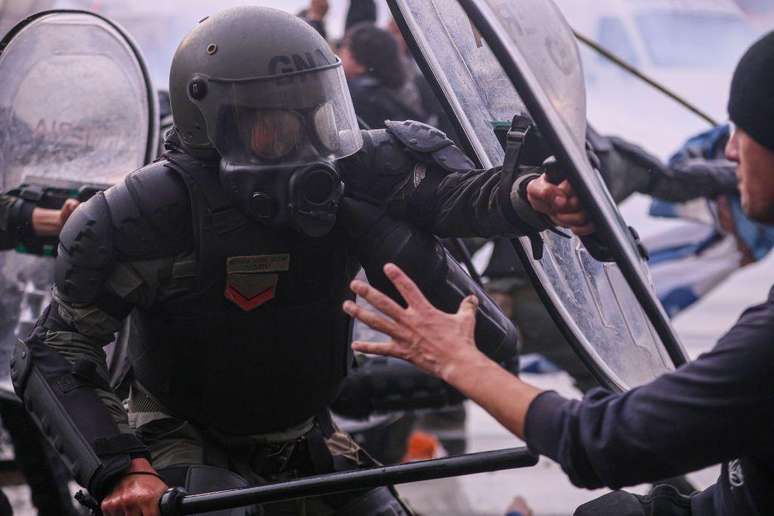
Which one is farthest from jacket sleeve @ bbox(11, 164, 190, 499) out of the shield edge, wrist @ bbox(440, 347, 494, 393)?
the shield edge

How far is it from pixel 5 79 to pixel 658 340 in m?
2.05

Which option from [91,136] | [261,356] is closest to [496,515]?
[91,136]

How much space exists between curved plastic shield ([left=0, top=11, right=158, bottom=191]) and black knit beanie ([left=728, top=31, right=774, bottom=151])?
2.27 meters

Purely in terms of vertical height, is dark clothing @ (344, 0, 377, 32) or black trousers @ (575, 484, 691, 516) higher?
black trousers @ (575, 484, 691, 516)

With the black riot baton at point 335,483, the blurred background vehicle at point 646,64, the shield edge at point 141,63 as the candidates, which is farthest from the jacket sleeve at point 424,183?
the blurred background vehicle at point 646,64

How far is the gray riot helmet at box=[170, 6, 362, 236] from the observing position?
2.82m

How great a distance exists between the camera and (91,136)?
4.14m

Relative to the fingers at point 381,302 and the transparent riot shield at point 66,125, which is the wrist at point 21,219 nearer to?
the transparent riot shield at point 66,125

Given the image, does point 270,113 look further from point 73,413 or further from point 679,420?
point 679,420

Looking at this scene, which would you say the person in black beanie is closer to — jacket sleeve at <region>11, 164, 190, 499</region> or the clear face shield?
the clear face shield

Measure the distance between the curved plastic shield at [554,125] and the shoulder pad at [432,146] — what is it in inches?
2.7

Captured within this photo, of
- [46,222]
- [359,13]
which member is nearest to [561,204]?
[46,222]

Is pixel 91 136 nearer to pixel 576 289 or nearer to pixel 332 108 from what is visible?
pixel 332 108

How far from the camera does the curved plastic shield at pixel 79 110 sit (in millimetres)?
4051
